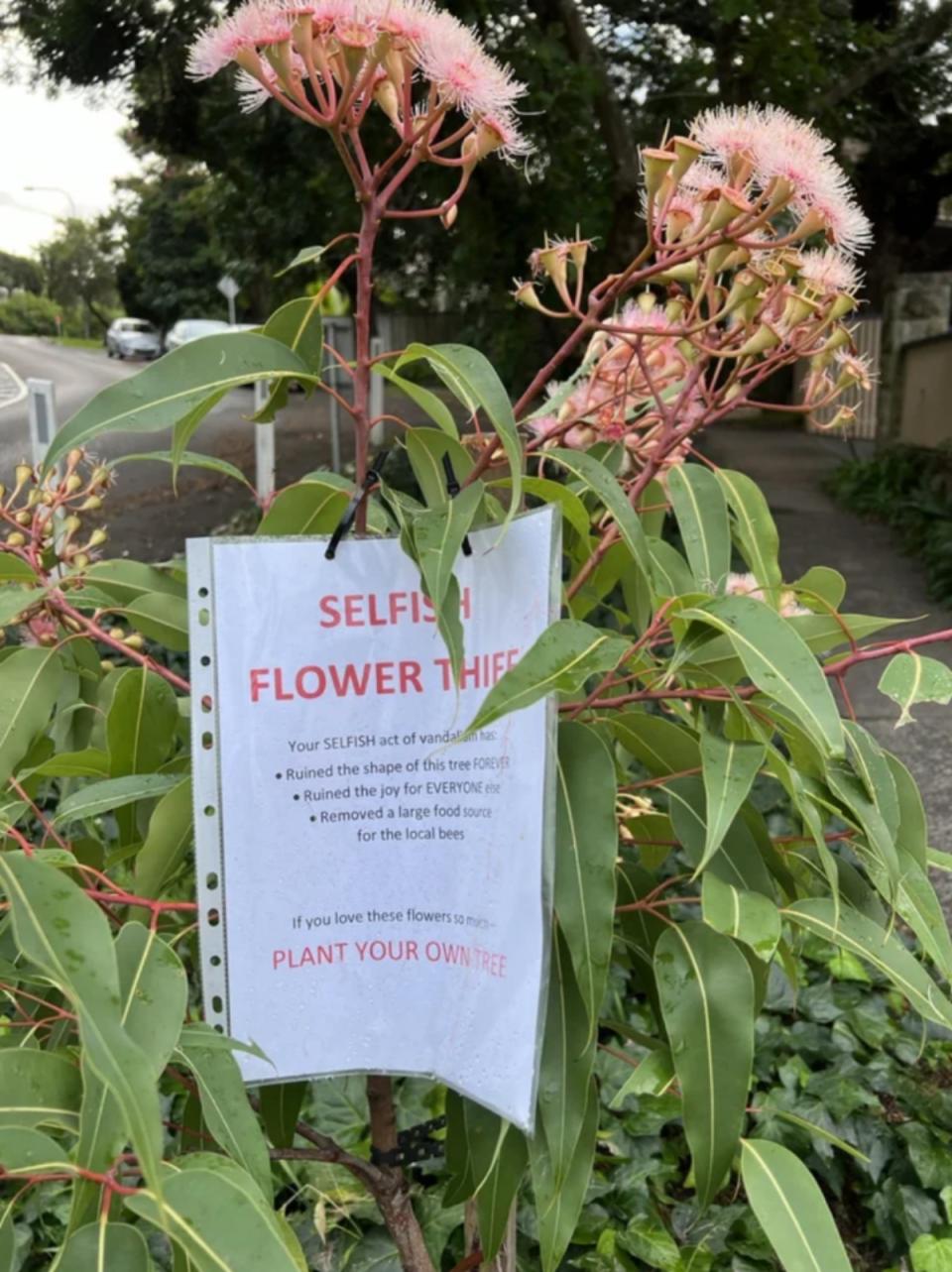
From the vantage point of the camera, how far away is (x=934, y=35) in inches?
239

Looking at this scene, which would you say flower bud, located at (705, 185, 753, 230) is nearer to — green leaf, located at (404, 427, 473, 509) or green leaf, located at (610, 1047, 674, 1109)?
green leaf, located at (404, 427, 473, 509)

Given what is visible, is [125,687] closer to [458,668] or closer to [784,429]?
[458,668]

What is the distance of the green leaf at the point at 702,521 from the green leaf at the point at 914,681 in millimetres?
153

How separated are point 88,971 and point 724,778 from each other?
15.5 inches

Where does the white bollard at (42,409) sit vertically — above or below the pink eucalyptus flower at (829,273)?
below

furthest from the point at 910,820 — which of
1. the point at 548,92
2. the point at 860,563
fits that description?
the point at 860,563

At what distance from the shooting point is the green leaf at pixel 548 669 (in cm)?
65

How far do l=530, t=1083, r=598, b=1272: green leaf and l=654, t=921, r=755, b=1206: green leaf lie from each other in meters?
0.09

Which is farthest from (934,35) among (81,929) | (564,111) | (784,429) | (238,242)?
(81,929)

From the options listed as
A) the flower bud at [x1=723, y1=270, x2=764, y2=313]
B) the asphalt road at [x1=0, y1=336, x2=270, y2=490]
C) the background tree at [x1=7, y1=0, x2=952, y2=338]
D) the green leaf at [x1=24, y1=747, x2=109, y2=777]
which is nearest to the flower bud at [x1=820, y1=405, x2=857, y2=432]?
the flower bud at [x1=723, y1=270, x2=764, y2=313]

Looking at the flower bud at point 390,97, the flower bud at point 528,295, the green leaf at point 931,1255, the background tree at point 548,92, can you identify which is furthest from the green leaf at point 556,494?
the background tree at point 548,92

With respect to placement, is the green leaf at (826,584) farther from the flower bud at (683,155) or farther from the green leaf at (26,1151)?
the green leaf at (26,1151)

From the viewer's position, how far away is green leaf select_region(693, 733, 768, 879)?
68cm

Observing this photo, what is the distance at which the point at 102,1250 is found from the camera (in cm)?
59
